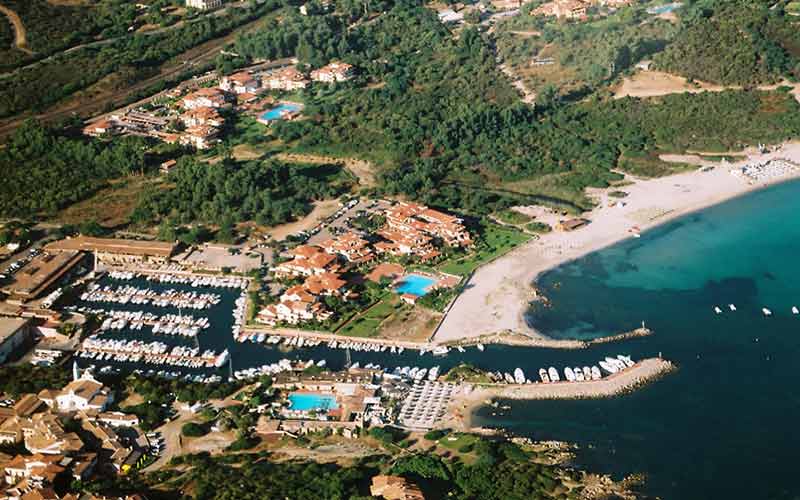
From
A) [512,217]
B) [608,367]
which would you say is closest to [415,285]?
[512,217]

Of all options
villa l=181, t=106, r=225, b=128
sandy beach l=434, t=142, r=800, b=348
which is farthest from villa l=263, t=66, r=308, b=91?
sandy beach l=434, t=142, r=800, b=348

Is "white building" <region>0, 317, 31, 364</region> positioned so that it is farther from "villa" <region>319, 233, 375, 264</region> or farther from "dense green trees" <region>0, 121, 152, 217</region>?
"villa" <region>319, 233, 375, 264</region>

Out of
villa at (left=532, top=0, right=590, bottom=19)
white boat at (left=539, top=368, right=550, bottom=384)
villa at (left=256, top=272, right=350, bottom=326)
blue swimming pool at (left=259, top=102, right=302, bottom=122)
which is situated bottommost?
white boat at (left=539, top=368, right=550, bottom=384)

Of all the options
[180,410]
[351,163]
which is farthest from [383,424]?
[351,163]

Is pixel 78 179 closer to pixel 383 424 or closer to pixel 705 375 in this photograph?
pixel 383 424

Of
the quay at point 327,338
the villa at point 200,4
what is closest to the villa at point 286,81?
the villa at point 200,4

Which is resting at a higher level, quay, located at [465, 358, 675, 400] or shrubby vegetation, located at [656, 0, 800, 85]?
shrubby vegetation, located at [656, 0, 800, 85]
